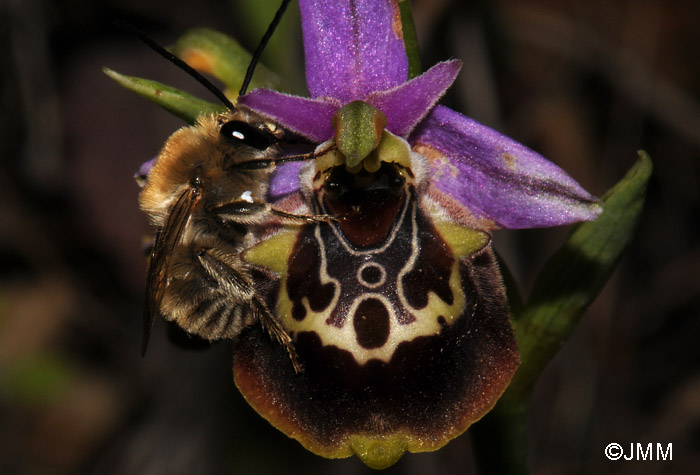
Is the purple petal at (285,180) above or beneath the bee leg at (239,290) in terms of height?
above

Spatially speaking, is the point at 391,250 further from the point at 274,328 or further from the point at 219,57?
the point at 219,57

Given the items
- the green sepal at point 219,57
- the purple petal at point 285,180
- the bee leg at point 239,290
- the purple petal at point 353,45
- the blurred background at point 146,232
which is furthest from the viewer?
the blurred background at point 146,232

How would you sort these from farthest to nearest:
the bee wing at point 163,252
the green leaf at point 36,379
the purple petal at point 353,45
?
the green leaf at point 36,379 < the purple petal at point 353,45 < the bee wing at point 163,252

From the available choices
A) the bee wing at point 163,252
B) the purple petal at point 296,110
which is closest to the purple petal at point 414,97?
the purple petal at point 296,110

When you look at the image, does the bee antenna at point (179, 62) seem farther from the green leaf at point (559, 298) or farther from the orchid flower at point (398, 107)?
the green leaf at point (559, 298)

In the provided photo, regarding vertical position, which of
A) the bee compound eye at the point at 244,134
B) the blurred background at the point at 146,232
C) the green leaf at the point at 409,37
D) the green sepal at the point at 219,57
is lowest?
the blurred background at the point at 146,232

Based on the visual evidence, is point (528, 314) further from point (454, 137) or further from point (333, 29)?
point (333, 29)

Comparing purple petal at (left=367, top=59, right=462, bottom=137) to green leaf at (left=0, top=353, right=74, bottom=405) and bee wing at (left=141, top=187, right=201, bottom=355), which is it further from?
green leaf at (left=0, top=353, right=74, bottom=405)
